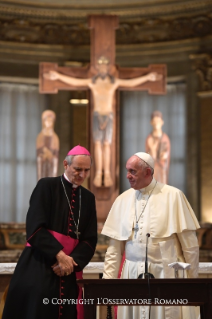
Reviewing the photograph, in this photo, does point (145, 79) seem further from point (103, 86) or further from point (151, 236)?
point (151, 236)

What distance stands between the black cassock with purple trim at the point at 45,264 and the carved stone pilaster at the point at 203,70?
24.8 ft

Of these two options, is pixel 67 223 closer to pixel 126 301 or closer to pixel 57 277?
pixel 57 277

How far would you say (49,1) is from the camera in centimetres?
1164

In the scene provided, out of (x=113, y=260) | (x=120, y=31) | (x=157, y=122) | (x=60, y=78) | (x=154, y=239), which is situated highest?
(x=120, y=31)

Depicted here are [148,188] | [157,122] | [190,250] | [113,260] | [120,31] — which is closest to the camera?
[190,250]

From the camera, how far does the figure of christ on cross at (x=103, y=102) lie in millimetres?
9500

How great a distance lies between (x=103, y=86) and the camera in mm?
9695

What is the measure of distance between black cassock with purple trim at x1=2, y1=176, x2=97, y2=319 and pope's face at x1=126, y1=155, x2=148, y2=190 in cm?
52

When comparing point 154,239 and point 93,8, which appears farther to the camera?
point 93,8

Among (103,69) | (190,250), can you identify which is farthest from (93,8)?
(190,250)

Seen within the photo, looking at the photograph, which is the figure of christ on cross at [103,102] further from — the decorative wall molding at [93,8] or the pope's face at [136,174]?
the pope's face at [136,174]

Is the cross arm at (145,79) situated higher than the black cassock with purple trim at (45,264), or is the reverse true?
the cross arm at (145,79)

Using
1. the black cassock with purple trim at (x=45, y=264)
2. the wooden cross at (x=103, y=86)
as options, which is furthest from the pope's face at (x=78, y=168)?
the wooden cross at (x=103, y=86)

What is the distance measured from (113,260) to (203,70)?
7550 millimetres
